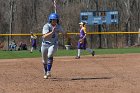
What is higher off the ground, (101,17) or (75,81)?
(101,17)

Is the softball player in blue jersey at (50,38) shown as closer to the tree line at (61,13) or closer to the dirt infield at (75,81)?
the dirt infield at (75,81)

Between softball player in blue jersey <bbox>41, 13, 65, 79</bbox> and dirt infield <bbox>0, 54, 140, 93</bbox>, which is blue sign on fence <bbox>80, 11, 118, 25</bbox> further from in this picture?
softball player in blue jersey <bbox>41, 13, 65, 79</bbox>

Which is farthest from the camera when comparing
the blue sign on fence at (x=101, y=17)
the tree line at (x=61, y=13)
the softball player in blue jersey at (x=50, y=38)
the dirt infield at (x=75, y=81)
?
the tree line at (x=61, y=13)

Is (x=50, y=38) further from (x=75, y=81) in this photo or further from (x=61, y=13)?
(x=61, y=13)

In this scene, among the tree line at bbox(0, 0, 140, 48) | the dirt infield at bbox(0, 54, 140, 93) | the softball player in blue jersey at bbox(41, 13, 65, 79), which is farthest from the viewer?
the tree line at bbox(0, 0, 140, 48)

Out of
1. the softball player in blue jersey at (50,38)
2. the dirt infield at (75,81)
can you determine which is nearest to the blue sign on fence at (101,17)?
the dirt infield at (75,81)

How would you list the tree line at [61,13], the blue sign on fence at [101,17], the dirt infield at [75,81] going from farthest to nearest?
the tree line at [61,13]
the blue sign on fence at [101,17]
the dirt infield at [75,81]

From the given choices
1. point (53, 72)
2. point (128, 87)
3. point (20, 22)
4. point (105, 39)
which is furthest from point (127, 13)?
point (128, 87)

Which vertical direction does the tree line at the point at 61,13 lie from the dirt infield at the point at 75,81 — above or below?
above

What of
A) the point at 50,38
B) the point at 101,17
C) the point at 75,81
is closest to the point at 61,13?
the point at 101,17

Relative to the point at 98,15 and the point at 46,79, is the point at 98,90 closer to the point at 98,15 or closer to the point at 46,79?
the point at 46,79

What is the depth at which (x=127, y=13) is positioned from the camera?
5334 centimetres

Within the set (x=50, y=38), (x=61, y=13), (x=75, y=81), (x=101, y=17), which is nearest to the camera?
(x=75, y=81)

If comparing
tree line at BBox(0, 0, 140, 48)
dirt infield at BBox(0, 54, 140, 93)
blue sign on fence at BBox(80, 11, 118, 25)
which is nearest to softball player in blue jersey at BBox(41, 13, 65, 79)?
dirt infield at BBox(0, 54, 140, 93)
